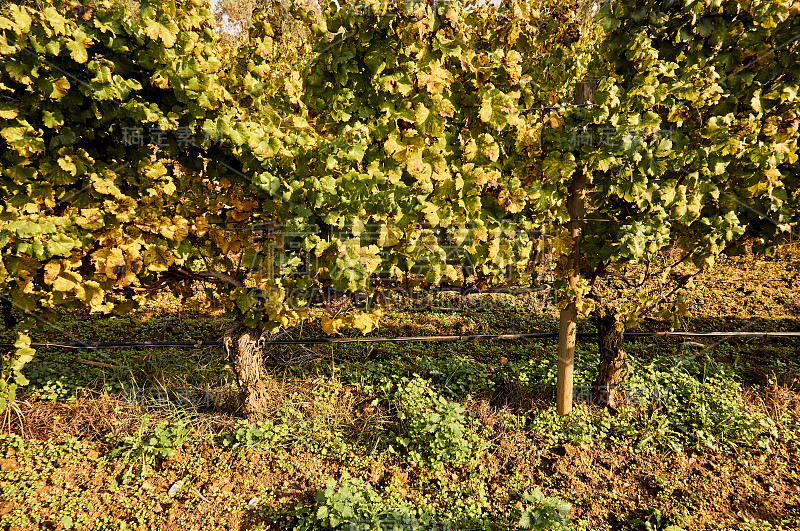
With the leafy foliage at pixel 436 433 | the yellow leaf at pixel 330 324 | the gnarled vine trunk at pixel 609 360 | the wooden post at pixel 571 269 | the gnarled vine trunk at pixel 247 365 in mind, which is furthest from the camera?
the gnarled vine trunk at pixel 609 360

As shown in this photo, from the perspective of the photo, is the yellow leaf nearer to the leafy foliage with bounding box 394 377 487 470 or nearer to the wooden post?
the leafy foliage with bounding box 394 377 487 470

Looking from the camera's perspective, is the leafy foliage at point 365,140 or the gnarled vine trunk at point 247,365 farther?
the gnarled vine trunk at point 247,365

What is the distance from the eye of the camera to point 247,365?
3.05 m

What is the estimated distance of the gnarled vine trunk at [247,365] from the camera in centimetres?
303

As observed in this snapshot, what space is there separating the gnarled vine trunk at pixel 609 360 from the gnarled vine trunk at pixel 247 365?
2.43 m

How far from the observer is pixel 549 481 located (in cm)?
272

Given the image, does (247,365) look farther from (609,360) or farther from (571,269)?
(609,360)

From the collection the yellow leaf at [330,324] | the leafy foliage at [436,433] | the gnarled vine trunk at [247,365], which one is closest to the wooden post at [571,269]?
the leafy foliage at [436,433]

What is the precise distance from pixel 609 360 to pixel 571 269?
930mm

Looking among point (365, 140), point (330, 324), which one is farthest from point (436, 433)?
point (365, 140)

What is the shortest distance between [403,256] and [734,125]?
1962 mm

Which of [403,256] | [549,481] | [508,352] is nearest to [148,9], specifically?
[403,256]

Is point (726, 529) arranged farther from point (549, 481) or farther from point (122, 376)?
point (122, 376)

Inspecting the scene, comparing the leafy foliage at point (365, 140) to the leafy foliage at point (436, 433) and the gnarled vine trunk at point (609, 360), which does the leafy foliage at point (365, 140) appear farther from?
the leafy foliage at point (436, 433)
